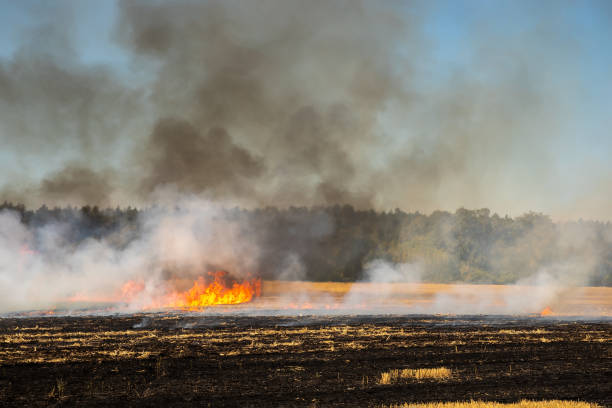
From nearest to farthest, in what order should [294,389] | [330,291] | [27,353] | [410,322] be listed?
[294,389] < [27,353] < [410,322] < [330,291]

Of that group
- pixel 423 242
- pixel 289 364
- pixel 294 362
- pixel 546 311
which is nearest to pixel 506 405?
pixel 289 364

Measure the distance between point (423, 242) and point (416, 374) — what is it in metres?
114

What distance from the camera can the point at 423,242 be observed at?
135875 millimetres

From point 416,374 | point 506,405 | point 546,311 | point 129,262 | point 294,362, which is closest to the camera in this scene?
point 506,405

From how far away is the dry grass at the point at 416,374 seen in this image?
76.2 ft

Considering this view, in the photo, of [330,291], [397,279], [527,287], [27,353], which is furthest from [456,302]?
[27,353]

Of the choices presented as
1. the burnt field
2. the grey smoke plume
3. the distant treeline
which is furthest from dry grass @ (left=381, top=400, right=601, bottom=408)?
the distant treeline

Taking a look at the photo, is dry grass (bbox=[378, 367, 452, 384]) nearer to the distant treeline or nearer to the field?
the field

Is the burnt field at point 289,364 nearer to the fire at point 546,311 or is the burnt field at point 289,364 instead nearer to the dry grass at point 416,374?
the dry grass at point 416,374

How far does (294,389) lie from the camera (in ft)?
70.3

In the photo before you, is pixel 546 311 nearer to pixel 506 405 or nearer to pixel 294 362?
pixel 294 362

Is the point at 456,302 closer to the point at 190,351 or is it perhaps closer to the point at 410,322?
the point at 410,322

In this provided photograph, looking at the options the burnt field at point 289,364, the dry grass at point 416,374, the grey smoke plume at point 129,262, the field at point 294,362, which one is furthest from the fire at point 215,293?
the dry grass at point 416,374

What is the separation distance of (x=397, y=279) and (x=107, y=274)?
58.3 m
